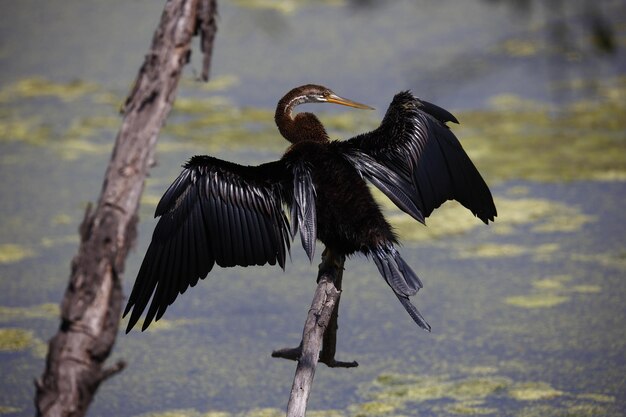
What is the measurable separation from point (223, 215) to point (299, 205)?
225 mm

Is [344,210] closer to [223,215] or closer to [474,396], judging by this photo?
[223,215]

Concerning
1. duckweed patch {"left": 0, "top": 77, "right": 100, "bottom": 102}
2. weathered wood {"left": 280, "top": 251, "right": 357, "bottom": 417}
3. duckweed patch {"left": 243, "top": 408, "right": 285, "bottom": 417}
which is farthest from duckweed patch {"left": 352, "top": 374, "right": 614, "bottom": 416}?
duckweed patch {"left": 0, "top": 77, "right": 100, "bottom": 102}

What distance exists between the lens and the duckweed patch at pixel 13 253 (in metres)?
3.78

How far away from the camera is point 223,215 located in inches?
95.0

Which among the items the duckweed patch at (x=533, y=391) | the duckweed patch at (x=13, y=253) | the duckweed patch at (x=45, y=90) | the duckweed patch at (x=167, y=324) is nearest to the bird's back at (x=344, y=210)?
the duckweed patch at (x=533, y=391)

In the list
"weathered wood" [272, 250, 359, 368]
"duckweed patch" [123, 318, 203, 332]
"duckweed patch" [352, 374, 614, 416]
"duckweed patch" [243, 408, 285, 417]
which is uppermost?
"duckweed patch" [123, 318, 203, 332]

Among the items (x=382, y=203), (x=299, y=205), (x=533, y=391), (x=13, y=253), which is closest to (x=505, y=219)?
(x=382, y=203)

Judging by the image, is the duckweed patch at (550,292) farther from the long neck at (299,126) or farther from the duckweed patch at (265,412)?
the long neck at (299,126)

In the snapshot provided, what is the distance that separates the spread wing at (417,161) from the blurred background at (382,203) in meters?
0.17

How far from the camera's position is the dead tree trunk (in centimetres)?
162

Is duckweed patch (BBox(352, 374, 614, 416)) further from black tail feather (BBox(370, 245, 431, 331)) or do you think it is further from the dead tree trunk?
the dead tree trunk

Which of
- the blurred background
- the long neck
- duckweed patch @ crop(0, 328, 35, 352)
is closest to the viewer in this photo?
the long neck

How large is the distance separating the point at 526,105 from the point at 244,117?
4.10 feet

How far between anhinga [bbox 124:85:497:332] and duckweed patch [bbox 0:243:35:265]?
1.52m
